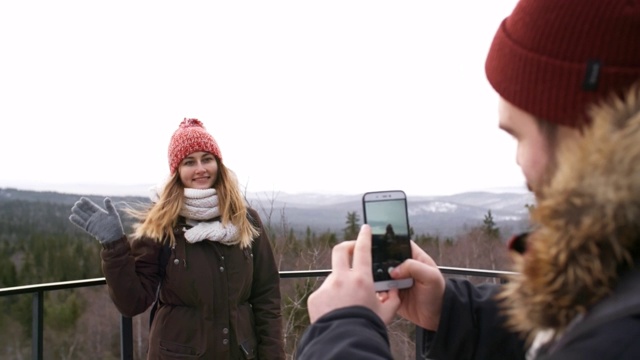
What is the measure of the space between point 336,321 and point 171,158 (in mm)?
2327

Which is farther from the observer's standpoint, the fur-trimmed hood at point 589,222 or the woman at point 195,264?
the woman at point 195,264

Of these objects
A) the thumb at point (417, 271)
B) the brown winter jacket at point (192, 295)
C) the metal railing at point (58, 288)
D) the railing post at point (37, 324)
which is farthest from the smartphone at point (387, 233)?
the railing post at point (37, 324)

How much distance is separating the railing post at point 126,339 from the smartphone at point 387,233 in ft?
6.75

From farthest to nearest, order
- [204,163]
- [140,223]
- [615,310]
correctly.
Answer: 1. [204,163]
2. [140,223]
3. [615,310]

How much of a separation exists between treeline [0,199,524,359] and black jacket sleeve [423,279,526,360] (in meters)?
4.09

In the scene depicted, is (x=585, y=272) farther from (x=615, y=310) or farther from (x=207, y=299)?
(x=207, y=299)

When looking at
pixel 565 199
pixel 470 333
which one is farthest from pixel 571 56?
pixel 470 333

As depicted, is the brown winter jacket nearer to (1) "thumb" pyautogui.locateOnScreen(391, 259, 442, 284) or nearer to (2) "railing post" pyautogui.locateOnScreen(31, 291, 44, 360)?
(2) "railing post" pyautogui.locateOnScreen(31, 291, 44, 360)

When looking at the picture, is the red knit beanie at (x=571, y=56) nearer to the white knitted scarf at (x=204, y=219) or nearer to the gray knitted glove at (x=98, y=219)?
the white knitted scarf at (x=204, y=219)

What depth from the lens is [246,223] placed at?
2.87m


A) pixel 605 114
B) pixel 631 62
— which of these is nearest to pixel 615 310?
pixel 605 114

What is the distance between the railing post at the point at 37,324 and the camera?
→ 106 inches

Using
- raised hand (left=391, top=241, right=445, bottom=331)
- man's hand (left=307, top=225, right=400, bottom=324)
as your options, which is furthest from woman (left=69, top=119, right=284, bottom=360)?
man's hand (left=307, top=225, right=400, bottom=324)

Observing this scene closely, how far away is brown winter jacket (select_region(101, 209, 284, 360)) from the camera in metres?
2.58
